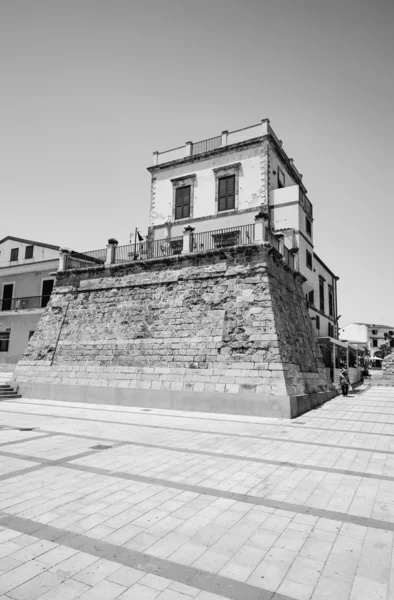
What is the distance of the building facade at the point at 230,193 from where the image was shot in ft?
63.5

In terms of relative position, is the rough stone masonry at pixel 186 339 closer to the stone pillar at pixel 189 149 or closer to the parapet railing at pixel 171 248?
the parapet railing at pixel 171 248

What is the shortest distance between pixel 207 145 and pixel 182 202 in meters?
3.68

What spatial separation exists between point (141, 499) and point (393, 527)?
283 centimetres

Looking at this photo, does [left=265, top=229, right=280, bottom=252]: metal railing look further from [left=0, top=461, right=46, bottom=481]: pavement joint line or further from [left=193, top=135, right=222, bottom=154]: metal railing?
[left=0, top=461, right=46, bottom=481]: pavement joint line

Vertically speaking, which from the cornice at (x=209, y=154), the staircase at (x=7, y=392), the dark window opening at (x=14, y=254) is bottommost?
the staircase at (x=7, y=392)

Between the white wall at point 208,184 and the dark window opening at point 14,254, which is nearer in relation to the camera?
the white wall at point 208,184

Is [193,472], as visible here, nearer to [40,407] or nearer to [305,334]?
→ [40,407]

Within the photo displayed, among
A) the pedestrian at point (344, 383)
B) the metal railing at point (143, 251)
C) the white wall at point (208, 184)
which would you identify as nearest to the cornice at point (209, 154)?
the white wall at point (208, 184)

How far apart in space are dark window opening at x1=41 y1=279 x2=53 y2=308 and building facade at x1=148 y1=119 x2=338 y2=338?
6959mm

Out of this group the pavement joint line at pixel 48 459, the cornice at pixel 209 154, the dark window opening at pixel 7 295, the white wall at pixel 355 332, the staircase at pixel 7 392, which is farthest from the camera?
the white wall at pixel 355 332

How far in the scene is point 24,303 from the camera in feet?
77.2

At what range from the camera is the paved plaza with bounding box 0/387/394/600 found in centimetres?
281

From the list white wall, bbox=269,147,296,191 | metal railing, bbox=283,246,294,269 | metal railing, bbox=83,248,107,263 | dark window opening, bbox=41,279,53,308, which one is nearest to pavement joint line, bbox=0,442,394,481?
metal railing, bbox=283,246,294,269

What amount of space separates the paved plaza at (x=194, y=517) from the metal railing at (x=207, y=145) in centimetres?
1781
